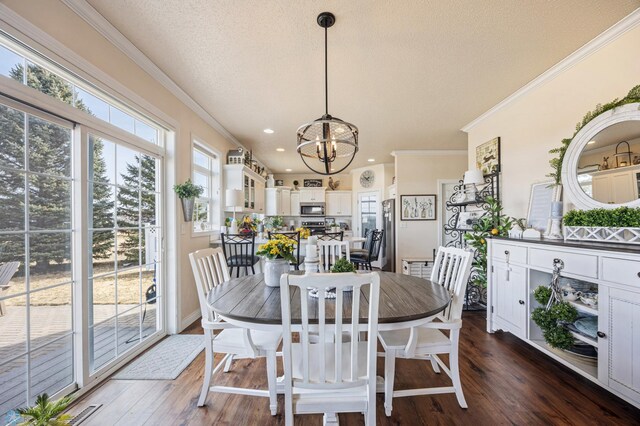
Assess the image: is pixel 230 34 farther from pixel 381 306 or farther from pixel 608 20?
pixel 608 20

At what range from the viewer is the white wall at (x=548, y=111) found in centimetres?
211

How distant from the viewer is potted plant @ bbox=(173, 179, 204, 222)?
295cm

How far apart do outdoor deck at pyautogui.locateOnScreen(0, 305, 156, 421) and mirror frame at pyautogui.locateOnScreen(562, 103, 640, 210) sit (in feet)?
13.1

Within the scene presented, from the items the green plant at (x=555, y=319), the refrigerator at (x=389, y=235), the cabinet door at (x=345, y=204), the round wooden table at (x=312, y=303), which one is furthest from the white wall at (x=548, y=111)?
the cabinet door at (x=345, y=204)

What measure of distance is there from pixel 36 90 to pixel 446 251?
2.91 m

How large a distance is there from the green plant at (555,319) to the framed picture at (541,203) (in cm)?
78

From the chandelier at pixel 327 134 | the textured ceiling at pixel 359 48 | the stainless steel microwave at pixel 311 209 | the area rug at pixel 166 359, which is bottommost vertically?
the area rug at pixel 166 359

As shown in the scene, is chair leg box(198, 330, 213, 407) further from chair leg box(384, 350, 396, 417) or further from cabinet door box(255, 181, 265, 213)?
cabinet door box(255, 181, 265, 213)

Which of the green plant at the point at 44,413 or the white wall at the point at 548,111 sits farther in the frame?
the white wall at the point at 548,111

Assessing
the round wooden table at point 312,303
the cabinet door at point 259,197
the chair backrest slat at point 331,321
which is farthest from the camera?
the cabinet door at point 259,197

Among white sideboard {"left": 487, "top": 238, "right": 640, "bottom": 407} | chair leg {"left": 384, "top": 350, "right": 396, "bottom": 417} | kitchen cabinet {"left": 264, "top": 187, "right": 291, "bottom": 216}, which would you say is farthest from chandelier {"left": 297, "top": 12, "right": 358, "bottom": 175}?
kitchen cabinet {"left": 264, "top": 187, "right": 291, "bottom": 216}

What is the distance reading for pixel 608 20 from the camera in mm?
1985

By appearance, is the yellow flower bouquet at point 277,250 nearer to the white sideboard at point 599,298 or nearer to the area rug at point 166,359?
the area rug at point 166,359

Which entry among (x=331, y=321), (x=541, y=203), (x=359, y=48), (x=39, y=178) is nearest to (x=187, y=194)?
(x=39, y=178)
